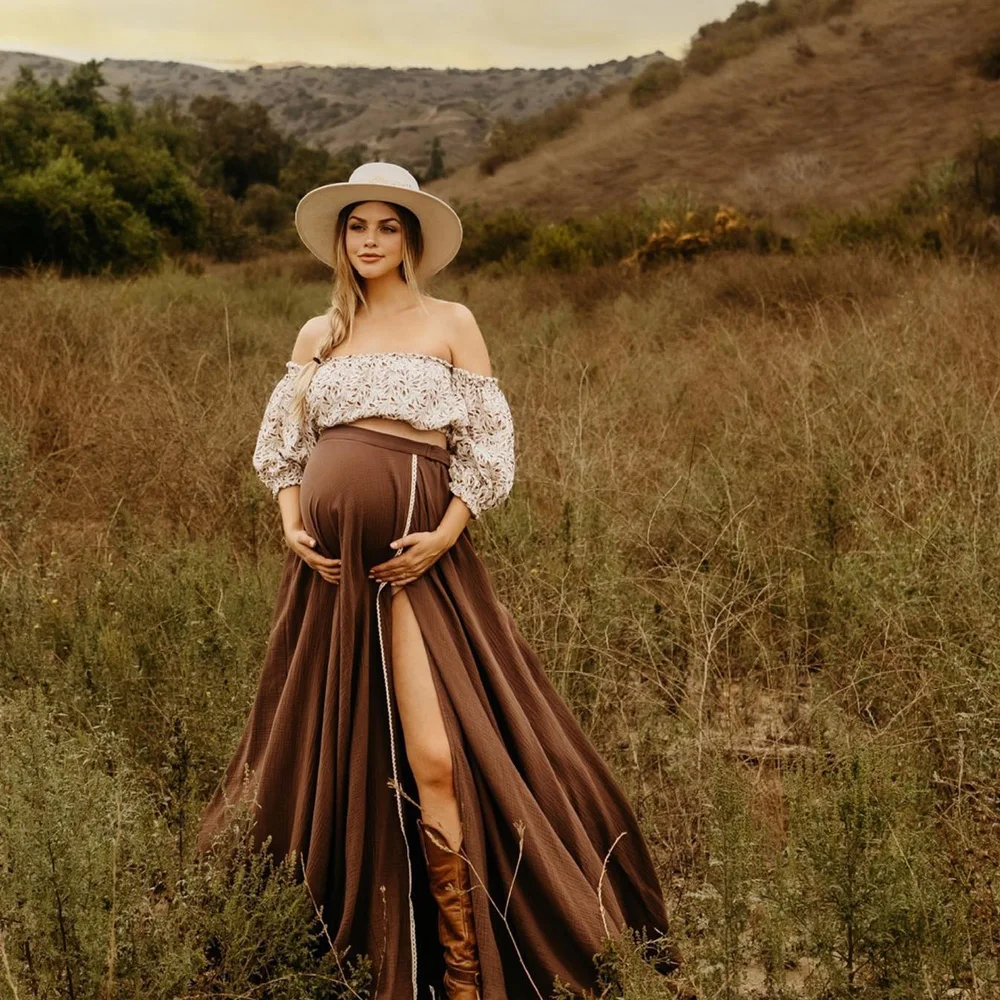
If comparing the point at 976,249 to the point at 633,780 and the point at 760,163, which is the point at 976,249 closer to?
the point at 633,780

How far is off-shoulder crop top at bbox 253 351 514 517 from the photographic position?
2.49 metres

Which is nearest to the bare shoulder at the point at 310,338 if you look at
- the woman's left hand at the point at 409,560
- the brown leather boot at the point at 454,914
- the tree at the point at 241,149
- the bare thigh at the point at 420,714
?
the woman's left hand at the point at 409,560

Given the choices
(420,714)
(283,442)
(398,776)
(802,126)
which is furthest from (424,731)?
(802,126)

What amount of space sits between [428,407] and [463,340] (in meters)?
0.23

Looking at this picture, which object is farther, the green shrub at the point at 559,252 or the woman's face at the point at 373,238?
the green shrub at the point at 559,252

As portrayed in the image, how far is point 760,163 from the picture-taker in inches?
946

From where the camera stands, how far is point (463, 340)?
2621 mm

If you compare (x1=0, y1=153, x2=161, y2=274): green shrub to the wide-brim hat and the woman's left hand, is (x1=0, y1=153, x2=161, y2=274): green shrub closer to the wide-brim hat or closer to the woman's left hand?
the wide-brim hat

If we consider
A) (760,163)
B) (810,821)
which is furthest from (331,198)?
(760,163)

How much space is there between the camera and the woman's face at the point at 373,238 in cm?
261

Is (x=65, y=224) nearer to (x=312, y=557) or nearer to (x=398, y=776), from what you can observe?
Result: (x=312, y=557)

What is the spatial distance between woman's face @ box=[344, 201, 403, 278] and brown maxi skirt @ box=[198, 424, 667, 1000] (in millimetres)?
418

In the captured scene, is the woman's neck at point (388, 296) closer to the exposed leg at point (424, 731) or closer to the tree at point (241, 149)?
the exposed leg at point (424, 731)

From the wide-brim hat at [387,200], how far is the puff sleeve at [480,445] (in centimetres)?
32
